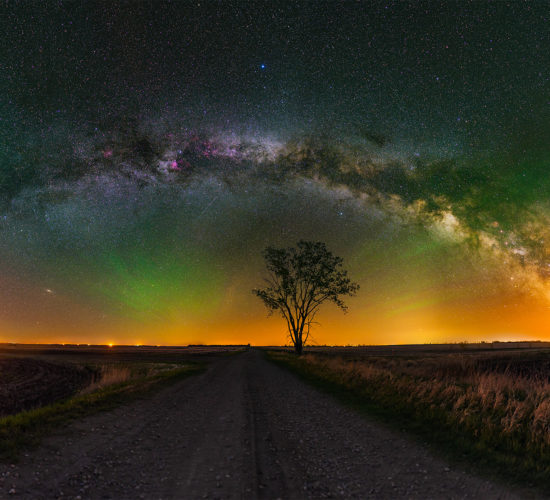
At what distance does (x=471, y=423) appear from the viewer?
9.27m

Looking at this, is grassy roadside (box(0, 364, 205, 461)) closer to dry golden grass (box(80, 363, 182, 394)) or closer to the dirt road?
the dirt road

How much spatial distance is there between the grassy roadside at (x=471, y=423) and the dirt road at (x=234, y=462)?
2.38ft

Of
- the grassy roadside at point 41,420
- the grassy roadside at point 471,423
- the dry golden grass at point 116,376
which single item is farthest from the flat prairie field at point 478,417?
the dry golden grass at point 116,376

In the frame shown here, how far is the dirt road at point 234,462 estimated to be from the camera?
5.79 meters

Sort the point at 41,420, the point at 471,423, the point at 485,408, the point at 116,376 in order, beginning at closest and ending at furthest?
the point at 471,423
the point at 41,420
the point at 485,408
the point at 116,376

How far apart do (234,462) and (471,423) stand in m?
6.59

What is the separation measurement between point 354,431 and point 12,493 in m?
7.67

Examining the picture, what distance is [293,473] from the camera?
646 cm

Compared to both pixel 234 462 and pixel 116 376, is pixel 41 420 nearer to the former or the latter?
pixel 234 462

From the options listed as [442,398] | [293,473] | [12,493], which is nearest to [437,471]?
[293,473]

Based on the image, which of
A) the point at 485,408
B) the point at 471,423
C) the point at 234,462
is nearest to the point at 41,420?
the point at 234,462

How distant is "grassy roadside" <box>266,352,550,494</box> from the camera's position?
6801 mm

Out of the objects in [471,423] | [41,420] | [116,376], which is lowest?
[116,376]

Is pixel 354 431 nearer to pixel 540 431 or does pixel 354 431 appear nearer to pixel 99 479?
pixel 540 431
